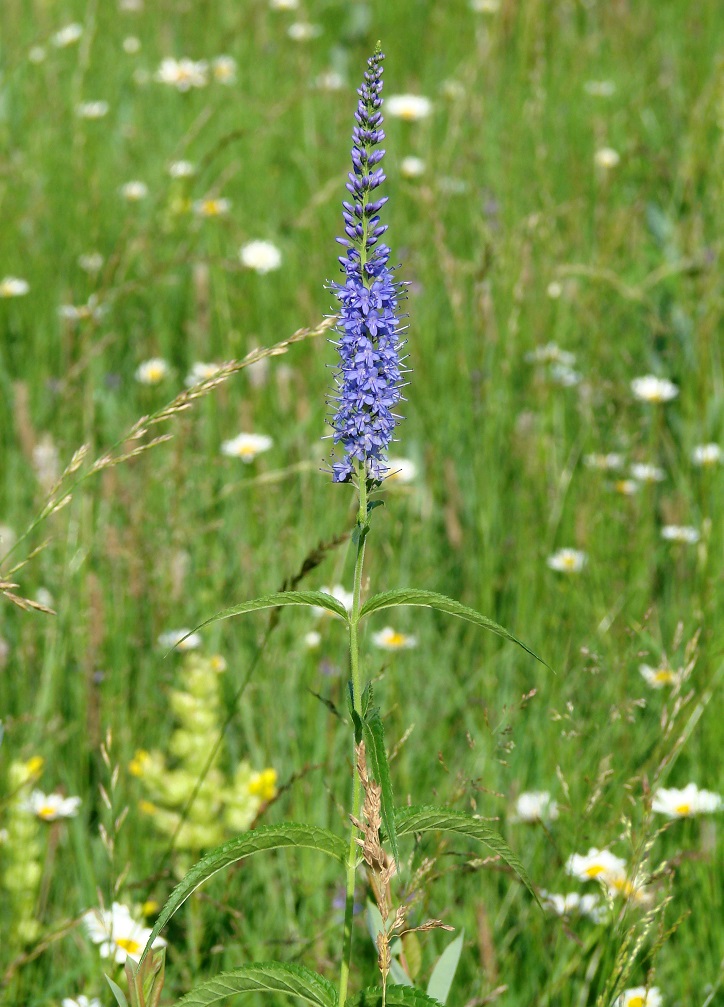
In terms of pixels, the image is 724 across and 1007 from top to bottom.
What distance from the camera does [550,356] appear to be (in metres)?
3.60

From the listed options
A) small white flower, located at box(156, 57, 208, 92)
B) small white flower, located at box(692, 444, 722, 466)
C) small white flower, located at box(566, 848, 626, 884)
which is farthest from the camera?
small white flower, located at box(156, 57, 208, 92)

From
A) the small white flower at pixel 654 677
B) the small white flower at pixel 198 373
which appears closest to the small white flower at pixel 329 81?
the small white flower at pixel 198 373

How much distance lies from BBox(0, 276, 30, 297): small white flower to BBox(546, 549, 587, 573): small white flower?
213 cm

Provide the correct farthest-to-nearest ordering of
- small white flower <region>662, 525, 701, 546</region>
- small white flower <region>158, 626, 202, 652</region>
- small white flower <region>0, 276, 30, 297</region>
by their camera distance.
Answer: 1. small white flower <region>0, 276, 30, 297</region>
2. small white flower <region>662, 525, 701, 546</region>
3. small white flower <region>158, 626, 202, 652</region>

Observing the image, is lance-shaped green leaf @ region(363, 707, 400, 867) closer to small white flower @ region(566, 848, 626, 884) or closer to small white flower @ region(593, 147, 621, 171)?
small white flower @ region(566, 848, 626, 884)

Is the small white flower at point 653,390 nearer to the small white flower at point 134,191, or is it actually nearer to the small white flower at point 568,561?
the small white flower at point 568,561

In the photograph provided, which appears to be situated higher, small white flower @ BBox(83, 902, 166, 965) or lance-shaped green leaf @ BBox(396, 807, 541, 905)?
small white flower @ BBox(83, 902, 166, 965)

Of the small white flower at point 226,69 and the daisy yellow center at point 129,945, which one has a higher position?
the small white flower at point 226,69

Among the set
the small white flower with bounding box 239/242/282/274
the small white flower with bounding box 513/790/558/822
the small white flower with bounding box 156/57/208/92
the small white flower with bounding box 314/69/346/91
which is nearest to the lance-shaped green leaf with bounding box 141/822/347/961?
the small white flower with bounding box 513/790/558/822

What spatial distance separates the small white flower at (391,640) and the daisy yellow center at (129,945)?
3.22ft

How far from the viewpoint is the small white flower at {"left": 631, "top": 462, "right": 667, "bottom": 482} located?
120 inches

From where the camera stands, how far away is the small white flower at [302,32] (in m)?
5.87

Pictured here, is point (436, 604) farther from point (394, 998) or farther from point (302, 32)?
point (302, 32)

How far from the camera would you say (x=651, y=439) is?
318cm
